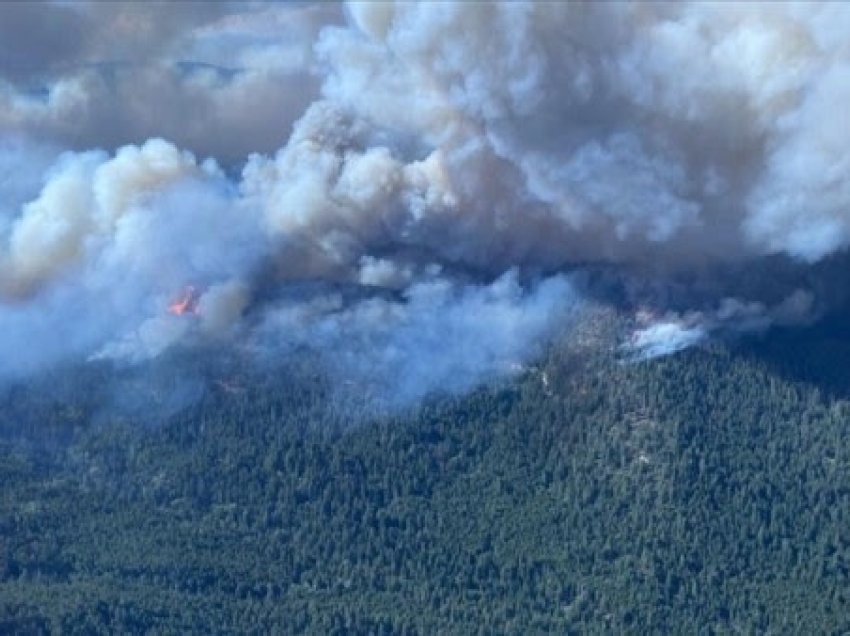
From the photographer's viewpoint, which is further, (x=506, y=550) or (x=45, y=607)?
(x=506, y=550)

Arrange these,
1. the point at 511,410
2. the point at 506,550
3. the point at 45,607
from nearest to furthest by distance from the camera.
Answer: the point at 45,607, the point at 506,550, the point at 511,410

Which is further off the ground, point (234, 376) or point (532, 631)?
point (234, 376)

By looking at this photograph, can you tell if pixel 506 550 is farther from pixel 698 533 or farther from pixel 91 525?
pixel 91 525

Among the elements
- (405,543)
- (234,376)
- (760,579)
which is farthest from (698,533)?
(234,376)

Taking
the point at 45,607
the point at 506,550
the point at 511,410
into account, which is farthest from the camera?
the point at 511,410

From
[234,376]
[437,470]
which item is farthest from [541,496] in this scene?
[234,376]

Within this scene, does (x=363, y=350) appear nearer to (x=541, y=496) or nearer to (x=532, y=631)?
(x=541, y=496)
